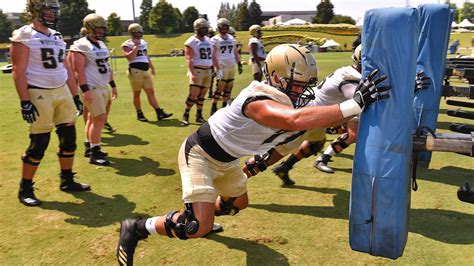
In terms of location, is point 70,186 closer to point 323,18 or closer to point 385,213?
point 385,213

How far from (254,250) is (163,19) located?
75490 mm

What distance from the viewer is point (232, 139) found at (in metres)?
3.24

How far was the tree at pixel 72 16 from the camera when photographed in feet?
230

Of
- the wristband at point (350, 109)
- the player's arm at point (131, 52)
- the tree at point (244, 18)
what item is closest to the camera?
the wristband at point (350, 109)

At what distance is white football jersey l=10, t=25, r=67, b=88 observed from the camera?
4457 mm

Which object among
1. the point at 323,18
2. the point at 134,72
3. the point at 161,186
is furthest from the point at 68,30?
the point at 161,186

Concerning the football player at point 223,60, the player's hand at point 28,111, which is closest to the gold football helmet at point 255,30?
the football player at point 223,60

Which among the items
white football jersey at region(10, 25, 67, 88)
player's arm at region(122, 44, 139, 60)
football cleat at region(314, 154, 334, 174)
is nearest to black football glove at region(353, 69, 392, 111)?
football cleat at region(314, 154, 334, 174)

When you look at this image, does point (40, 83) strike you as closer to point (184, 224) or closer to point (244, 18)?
point (184, 224)

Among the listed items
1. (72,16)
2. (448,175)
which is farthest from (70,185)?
(72,16)

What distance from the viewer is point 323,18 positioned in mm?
73250

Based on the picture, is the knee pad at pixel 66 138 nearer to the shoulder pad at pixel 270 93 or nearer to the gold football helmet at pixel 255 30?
the shoulder pad at pixel 270 93

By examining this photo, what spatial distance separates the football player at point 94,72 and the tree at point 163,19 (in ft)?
233

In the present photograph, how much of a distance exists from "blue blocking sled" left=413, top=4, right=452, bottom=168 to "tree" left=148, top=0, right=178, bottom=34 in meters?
72.6
